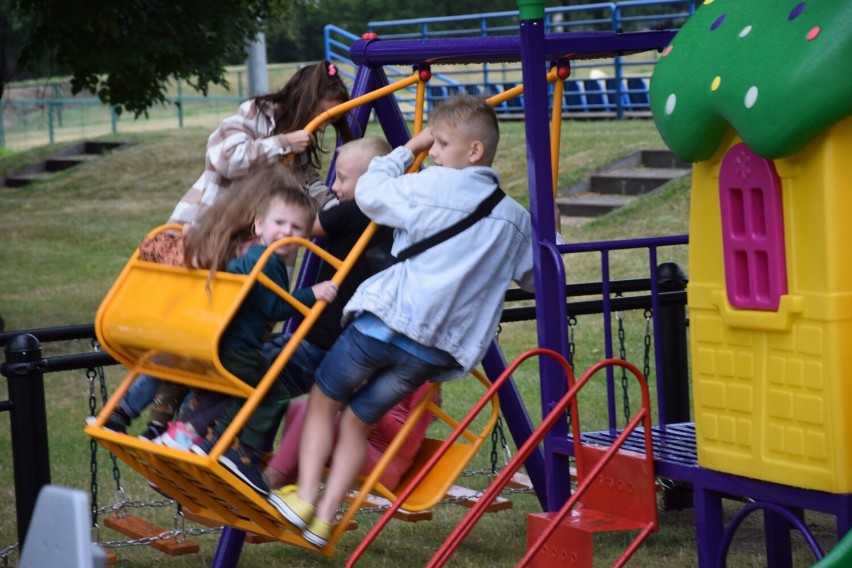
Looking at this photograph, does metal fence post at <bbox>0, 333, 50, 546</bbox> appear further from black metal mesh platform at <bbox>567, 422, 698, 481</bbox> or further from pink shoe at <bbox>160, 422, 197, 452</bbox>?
black metal mesh platform at <bbox>567, 422, 698, 481</bbox>

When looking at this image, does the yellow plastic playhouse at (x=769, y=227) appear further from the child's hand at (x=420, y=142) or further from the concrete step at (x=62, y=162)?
the concrete step at (x=62, y=162)

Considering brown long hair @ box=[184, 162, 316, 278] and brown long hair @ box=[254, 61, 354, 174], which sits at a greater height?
brown long hair @ box=[254, 61, 354, 174]

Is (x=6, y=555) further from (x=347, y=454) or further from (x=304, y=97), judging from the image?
(x=304, y=97)

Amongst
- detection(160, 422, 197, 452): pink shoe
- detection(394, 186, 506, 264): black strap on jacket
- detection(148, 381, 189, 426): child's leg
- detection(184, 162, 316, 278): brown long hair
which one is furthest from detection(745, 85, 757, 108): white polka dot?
detection(148, 381, 189, 426): child's leg

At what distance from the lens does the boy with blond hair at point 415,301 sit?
4.15m

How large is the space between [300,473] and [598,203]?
1132cm

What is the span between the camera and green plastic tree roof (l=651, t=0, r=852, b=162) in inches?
136

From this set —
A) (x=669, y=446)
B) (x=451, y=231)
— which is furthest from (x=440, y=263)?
(x=669, y=446)

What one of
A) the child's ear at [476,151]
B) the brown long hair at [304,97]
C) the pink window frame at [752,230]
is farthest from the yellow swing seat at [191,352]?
the pink window frame at [752,230]

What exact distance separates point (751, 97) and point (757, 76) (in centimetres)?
6

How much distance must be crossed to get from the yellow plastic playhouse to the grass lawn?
1979 mm

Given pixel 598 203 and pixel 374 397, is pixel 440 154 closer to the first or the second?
pixel 374 397

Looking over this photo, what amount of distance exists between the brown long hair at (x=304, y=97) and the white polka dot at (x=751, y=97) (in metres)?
1.84

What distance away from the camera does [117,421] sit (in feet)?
14.5
